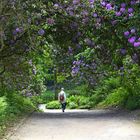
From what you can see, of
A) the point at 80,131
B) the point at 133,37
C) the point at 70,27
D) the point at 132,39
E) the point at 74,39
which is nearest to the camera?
the point at 132,39

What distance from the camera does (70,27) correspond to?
1585cm

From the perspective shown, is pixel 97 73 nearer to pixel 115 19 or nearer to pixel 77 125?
pixel 77 125

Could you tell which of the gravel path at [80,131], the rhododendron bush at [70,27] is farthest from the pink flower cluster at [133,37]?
the gravel path at [80,131]

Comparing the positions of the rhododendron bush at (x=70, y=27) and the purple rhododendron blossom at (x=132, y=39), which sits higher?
the rhododendron bush at (x=70, y=27)

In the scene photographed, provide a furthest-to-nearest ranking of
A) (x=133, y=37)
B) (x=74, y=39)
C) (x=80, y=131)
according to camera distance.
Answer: (x=74, y=39)
(x=80, y=131)
(x=133, y=37)

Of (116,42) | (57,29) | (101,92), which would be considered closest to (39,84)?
(101,92)

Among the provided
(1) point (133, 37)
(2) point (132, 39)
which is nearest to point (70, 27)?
(1) point (133, 37)

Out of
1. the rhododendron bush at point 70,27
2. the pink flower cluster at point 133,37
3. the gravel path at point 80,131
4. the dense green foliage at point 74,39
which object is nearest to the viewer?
the pink flower cluster at point 133,37

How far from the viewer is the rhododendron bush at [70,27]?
12.0 meters

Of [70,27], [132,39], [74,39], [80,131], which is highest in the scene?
[70,27]

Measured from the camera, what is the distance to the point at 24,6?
12.7 m

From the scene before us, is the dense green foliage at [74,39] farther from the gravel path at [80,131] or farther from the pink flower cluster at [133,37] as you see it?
the gravel path at [80,131]

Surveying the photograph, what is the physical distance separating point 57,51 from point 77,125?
20.7 ft

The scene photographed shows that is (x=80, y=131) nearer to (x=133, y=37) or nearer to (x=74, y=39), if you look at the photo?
(x=133, y=37)
